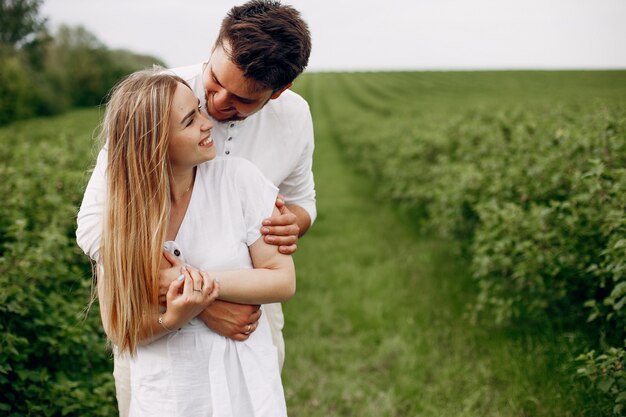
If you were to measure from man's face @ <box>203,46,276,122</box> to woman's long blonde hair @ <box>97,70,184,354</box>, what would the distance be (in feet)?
1.01

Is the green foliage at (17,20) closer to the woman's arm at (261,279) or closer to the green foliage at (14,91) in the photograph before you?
the green foliage at (14,91)

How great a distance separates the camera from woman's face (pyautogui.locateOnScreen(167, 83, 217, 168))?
2.11 m

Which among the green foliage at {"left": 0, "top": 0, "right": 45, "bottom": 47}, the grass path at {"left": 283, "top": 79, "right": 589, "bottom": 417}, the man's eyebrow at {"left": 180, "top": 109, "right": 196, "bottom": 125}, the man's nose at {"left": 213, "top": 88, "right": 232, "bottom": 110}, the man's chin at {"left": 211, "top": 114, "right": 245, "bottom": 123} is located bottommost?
the grass path at {"left": 283, "top": 79, "right": 589, "bottom": 417}

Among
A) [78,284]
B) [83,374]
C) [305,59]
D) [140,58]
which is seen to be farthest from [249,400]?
[140,58]

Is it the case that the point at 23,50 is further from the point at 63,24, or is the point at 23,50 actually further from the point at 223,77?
the point at 223,77

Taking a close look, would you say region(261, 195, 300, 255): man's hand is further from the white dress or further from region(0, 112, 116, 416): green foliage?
region(0, 112, 116, 416): green foliage

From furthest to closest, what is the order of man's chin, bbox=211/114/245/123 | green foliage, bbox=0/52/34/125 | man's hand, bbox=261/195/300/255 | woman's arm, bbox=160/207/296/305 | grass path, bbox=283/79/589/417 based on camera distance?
green foliage, bbox=0/52/34/125, grass path, bbox=283/79/589/417, man's chin, bbox=211/114/245/123, man's hand, bbox=261/195/300/255, woman's arm, bbox=160/207/296/305

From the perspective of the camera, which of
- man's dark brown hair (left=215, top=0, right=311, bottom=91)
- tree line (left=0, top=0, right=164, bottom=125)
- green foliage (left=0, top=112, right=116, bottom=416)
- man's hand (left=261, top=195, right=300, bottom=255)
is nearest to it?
man's hand (left=261, top=195, right=300, bottom=255)

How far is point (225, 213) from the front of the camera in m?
2.17

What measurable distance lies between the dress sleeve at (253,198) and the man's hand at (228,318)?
256mm

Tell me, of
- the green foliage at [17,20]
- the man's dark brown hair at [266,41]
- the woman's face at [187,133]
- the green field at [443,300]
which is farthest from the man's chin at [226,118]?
the green foliage at [17,20]

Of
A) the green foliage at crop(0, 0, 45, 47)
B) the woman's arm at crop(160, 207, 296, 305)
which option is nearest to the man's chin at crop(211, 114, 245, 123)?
the woman's arm at crop(160, 207, 296, 305)

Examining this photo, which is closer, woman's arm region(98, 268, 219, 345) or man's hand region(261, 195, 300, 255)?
woman's arm region(98, 268, 219, 345)

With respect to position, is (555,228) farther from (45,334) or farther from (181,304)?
(45,334)
